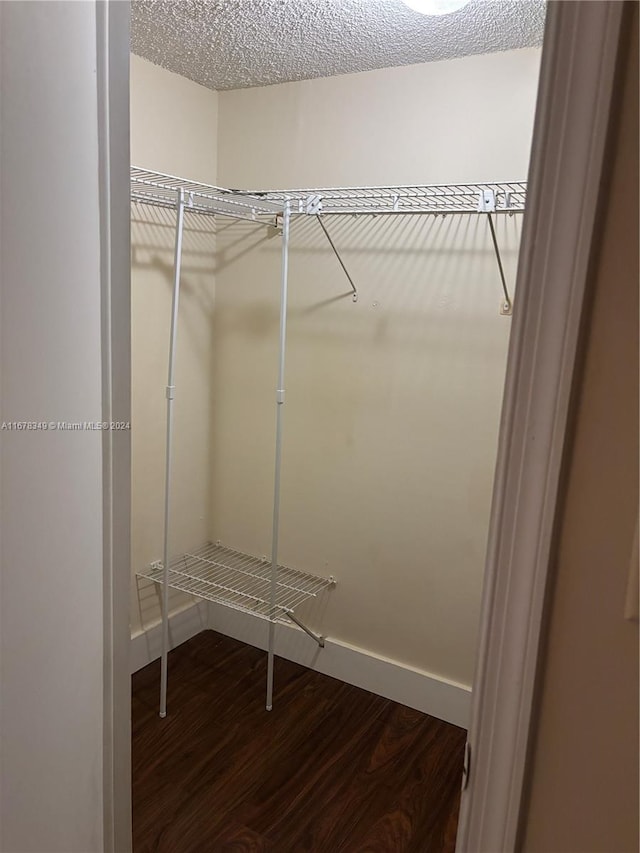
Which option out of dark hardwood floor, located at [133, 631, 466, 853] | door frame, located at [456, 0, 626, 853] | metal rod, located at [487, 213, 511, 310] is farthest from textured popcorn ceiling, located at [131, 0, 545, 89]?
dark hardwood floor, located at [133, 631, 466, 853]

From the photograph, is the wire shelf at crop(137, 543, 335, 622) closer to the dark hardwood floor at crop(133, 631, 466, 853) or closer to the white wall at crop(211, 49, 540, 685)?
the white wall at crop(211, 49, 540, 685)

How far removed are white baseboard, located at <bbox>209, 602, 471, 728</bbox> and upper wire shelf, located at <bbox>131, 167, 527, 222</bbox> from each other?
1.73m

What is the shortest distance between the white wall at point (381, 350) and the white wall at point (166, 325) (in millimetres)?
90

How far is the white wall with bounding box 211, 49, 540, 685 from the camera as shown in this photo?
7.20 ft

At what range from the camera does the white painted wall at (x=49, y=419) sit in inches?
36.9

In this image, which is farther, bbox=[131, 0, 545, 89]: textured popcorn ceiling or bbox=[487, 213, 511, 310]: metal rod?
bbox=[487, 213, 511, 310]: metal rod

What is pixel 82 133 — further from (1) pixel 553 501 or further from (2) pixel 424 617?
(2) pixel 424 617

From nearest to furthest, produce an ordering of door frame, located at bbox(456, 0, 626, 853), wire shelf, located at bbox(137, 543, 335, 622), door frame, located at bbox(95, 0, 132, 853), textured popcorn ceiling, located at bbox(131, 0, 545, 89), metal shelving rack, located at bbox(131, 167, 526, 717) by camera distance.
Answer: door frame, located at bbox(456, 0, 626, 853) → door frame, located at bbox(95, 0, 132, 853) → textured popcorn ceiling, located at bbox(131, 0, 545, 89) → metal shelving rack, located at bbox(131, 167, 526, 717) → wire shelf, located at bbox(137, 543, 335, 622)

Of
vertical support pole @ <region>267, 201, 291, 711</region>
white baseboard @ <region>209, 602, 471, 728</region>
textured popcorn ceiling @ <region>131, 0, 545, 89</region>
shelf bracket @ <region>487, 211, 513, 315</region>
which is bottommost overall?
white baseboard @ <region>209, 602, 471, 728</region>

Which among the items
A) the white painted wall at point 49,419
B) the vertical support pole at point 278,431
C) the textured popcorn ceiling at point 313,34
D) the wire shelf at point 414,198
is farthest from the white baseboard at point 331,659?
the textured popcorn ceiling at point 313,34

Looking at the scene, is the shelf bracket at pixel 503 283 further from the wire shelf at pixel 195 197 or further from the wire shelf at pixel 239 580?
→ the wire shelf at pixel 239 580

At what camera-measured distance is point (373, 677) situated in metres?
2.61

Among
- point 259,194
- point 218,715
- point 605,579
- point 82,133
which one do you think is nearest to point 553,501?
point 605,579

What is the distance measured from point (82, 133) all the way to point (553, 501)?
898 mm
